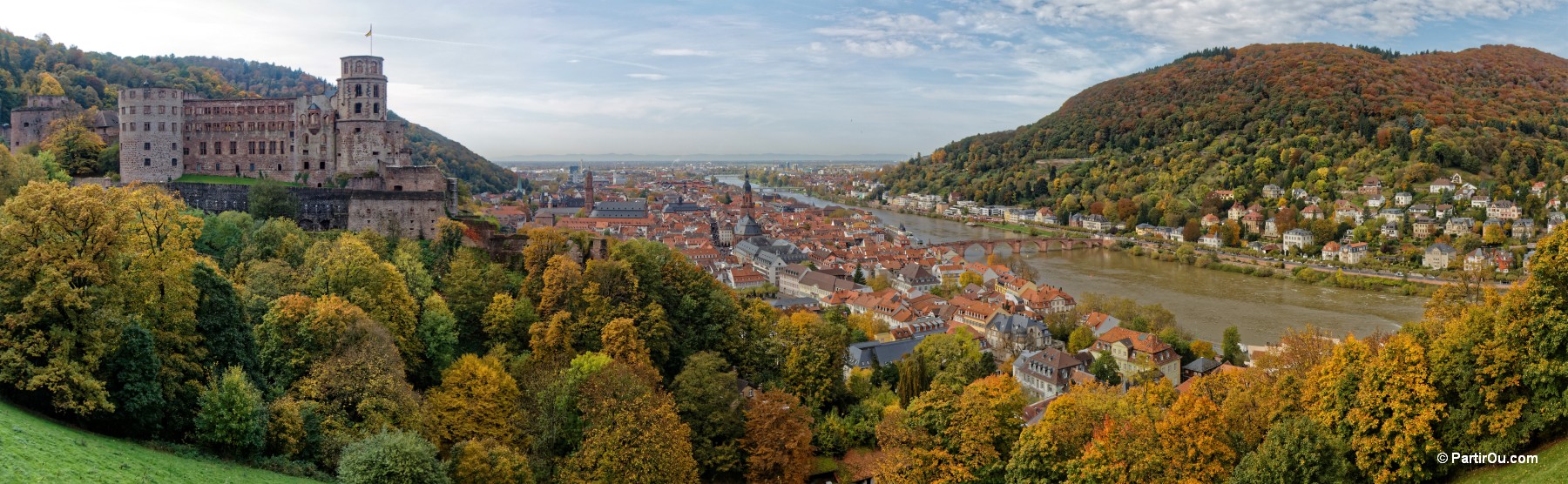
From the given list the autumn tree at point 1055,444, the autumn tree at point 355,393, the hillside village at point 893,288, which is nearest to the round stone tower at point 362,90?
the hillside village at point 893,288

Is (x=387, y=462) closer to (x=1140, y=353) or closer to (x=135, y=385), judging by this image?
(x=135, y=385)

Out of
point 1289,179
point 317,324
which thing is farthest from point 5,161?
point 1289,179

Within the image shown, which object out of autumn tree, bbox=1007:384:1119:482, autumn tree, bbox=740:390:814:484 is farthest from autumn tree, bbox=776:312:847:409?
autumn tree, bbox=1007:384:1119:482

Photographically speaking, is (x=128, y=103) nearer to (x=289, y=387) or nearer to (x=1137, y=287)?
(x=289, y=387)

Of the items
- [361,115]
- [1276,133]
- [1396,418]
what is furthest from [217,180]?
[1276,133]

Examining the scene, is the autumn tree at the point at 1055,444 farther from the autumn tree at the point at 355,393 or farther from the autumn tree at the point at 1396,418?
the autumn tree at the point at 355,393

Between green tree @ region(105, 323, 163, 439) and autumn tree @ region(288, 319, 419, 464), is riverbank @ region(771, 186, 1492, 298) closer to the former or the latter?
autumn tree @ region(288, 319, 419, 464)
